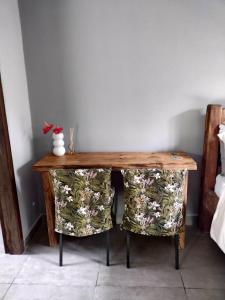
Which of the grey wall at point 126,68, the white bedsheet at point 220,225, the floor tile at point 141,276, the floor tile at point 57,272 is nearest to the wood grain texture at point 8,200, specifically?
the floor tile at point 57,272

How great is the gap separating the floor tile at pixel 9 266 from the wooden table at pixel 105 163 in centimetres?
29

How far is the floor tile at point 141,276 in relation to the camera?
170 centimetres

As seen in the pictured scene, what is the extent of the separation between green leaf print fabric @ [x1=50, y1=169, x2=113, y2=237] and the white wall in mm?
534

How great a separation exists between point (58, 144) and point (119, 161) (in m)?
0.63

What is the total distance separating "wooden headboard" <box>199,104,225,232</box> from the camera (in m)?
2.04

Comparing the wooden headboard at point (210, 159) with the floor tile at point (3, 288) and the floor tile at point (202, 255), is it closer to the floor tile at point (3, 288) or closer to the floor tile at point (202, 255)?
the floor tile at point (202, 255)

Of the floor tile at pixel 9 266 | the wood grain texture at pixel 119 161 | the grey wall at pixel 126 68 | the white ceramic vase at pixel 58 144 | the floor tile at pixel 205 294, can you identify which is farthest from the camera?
the white ceramic vase at pixel 58 144

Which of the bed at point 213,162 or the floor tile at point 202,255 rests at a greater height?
the bed at point 213,162

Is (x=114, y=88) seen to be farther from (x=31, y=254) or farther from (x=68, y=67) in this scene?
(x=31, y=254)

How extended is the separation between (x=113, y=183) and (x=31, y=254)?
3.22 ft

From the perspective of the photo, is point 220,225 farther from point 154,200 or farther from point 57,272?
point 57,272

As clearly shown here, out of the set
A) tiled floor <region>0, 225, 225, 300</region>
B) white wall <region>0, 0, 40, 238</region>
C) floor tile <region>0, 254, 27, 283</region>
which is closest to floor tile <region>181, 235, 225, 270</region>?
tiled floor <region>0, 225, 225, 300</region>

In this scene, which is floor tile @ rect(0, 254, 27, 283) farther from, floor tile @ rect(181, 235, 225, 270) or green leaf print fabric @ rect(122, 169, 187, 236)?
floor tile @ rect(181, 235, 225, 270)

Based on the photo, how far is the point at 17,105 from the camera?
6.81 ft
